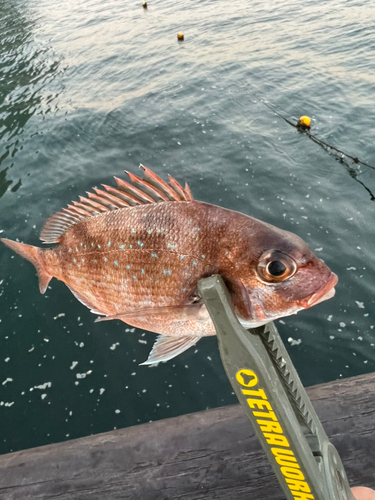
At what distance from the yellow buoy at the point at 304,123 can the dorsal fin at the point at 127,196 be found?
6.97 m

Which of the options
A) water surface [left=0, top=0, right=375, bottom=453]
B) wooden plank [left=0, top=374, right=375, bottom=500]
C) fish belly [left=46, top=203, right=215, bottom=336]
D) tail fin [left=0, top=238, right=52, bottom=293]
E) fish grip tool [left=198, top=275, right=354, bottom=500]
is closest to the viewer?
fish grip tool [left=198, top=275, right=354, bottom=500]

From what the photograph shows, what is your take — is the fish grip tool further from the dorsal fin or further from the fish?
the dorsal fin

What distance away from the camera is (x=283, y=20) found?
15.6 m

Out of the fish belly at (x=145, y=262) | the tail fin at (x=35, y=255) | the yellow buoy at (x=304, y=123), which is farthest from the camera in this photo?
the yellow buoy at (x=304, y=123)

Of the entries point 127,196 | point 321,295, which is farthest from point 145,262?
point 321,295

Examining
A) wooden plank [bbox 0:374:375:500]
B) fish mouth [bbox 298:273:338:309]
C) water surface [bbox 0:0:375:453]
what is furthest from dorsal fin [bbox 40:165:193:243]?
water surface [bbox 0:0:375:453]

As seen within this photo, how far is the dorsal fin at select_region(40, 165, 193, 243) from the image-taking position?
4.80 ft

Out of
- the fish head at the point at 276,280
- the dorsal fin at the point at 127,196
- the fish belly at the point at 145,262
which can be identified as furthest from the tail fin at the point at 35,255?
the fish head at the point at 276,280

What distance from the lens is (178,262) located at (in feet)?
4.40

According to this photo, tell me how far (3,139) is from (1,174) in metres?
1.91

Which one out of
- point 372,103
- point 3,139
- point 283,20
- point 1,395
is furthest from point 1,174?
point 283,20

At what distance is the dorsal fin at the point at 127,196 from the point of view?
1462mm

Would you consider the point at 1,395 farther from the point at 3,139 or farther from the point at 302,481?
the point at 3,139

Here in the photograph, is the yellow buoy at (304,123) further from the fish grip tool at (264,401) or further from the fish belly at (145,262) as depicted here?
the fish grip tool at (264,401)
